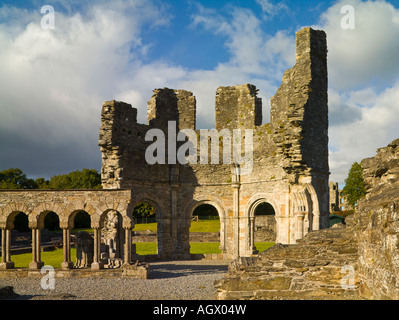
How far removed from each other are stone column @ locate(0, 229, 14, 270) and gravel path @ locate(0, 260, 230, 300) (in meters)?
1.15

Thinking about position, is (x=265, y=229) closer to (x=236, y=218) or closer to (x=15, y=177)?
(x=236, y=218)

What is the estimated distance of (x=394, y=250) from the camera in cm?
549

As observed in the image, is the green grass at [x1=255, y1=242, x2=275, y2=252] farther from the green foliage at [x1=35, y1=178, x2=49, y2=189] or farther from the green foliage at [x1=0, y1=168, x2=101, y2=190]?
the green foliage at [x1=35, y1=178, x2=49, y2=189]

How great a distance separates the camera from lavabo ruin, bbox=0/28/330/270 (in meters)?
16.1

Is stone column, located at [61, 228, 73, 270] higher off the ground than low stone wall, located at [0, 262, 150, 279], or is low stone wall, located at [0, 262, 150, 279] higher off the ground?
stone column, located at [61, 228, 73, 270]

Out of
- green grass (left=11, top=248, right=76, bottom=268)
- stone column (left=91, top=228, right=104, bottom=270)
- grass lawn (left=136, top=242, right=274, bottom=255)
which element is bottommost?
grass lawn (left=136, top=242, right=274, bottom=255)

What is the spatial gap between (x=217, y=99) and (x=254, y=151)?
13.2ft

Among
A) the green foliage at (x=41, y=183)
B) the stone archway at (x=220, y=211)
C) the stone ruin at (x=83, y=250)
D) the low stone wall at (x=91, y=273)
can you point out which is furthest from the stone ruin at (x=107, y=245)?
the green foliage at (x=41, y=183)

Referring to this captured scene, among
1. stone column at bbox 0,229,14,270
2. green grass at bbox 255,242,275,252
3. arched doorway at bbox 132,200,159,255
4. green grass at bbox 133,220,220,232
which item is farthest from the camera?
green grass at bbox 133,220,220,232

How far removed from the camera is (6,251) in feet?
52.5

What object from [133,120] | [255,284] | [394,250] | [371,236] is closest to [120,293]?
[255,284]

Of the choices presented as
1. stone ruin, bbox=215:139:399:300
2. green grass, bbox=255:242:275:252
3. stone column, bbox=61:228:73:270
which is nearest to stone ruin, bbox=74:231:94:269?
stone column, bbox=61:228:73:270

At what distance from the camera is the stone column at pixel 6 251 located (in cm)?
1566

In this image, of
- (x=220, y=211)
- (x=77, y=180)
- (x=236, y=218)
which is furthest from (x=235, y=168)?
(x=77, y=180)
